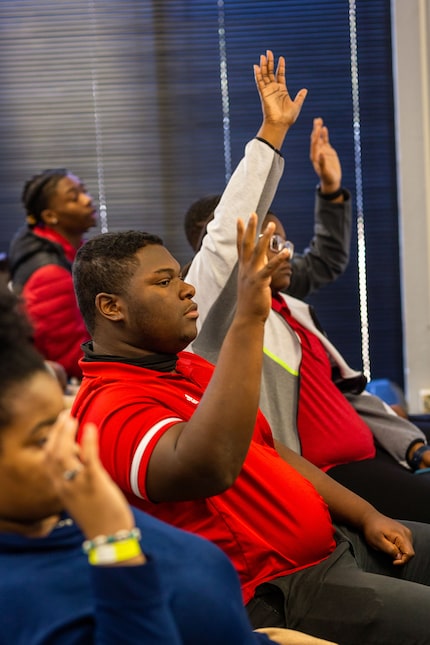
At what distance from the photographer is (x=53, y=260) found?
3.36 meters

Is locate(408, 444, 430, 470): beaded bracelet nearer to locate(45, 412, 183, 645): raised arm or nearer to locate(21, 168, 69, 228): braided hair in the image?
locate(45, 412, 183, 645): raised arm

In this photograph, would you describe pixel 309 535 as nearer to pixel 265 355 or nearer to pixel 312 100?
pixel 265 355

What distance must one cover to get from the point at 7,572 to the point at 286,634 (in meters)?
0.52

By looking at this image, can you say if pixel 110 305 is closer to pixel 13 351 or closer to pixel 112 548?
pixel 13 351

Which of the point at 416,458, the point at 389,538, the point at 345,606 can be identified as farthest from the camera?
the point at 416,458

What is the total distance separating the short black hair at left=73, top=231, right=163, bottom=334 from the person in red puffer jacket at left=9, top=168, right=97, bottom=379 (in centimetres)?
158

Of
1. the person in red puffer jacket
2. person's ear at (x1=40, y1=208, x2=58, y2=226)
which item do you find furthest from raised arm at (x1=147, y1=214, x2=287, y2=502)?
person's ear at (x1=40, y1=208, x2=58, y2=226)

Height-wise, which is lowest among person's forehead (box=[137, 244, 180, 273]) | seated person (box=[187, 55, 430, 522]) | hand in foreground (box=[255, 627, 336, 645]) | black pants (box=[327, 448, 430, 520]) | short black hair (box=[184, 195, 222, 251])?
black pants (box=[327, 448, 430, 520])

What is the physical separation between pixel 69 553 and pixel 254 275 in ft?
1.53

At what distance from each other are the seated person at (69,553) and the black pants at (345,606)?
405 millimetres

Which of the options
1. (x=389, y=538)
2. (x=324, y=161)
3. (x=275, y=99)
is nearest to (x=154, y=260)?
(x=275, y=99)

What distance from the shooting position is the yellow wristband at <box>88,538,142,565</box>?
85 centimetres

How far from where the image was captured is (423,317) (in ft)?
12.8

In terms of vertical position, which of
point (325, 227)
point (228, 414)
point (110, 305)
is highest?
point (325, 227)
